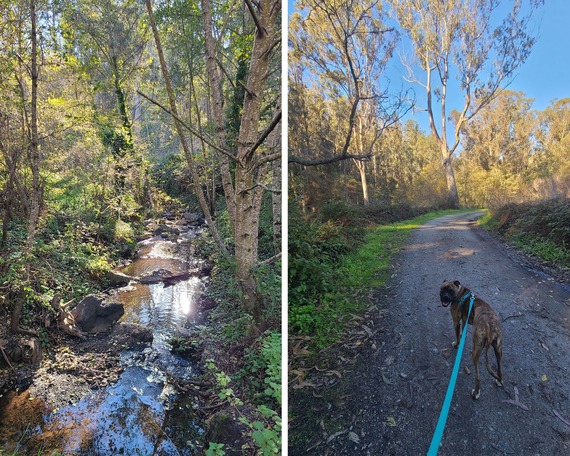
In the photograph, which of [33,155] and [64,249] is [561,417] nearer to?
[33,155]

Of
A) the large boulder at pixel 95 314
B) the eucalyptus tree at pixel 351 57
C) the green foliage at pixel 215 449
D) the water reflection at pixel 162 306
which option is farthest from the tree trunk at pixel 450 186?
the large boulder at pixel 95 314

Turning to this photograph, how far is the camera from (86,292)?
438 cm

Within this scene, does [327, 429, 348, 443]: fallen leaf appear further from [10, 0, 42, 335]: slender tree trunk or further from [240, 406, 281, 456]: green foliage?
[10, 0, 42, 335]: slender tree trunk

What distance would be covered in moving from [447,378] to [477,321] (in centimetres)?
19

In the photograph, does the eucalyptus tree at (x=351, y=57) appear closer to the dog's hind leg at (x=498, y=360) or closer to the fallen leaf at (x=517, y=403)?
the dog's hind leg at (x=498, y=360)

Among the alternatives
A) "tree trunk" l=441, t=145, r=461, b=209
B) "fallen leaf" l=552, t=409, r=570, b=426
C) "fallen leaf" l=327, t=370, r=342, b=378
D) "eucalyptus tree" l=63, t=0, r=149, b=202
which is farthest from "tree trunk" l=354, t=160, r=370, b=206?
"eucalyptus tree" l=63, t=0, r=149, b=202

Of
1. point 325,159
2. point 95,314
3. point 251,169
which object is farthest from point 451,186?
point 95,314

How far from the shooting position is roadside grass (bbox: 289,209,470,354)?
143 centimetres

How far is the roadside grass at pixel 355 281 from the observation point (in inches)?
56.5

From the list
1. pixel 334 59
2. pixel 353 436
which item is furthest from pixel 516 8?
pixel 353 436

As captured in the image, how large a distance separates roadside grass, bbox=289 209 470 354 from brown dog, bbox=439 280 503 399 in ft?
1.03

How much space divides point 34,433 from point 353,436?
6.86ft

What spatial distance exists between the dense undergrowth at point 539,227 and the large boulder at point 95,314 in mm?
3794

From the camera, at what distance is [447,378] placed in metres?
0.91
